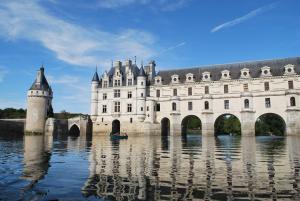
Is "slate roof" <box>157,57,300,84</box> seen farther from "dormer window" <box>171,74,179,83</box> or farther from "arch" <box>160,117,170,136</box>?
"arch" <box>160,117,170,136</box>

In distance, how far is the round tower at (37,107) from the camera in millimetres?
68062

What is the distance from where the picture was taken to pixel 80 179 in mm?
→ 9562

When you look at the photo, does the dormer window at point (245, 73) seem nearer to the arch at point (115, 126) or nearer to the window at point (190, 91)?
the window at point (190, 91)

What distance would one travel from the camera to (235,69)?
55.6 metres

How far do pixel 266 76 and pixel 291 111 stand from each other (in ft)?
24.7

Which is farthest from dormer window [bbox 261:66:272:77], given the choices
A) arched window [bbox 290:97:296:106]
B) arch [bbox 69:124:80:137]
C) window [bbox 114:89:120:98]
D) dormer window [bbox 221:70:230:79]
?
arch [bbox 69:124:80:137]

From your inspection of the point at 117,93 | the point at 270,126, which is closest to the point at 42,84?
the point at 117,93

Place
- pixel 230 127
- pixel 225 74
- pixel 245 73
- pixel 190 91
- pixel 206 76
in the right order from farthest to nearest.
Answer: pixel 230 127
pixel 190 91
pixel 206 76
pixel 225 74
pixel 245 73

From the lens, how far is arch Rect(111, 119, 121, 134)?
6450cm

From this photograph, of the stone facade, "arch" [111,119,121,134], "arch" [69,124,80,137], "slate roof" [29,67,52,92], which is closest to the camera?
the stone facade

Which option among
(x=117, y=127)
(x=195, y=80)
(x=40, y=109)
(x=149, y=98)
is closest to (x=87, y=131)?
(x=117, y=127)

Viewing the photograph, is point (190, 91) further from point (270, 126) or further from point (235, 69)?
point (270, 126)

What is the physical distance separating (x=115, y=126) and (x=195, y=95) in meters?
20.7

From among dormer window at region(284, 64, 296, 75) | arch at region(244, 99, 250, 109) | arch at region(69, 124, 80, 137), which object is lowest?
arch at region(69, 124, 80, 137)
